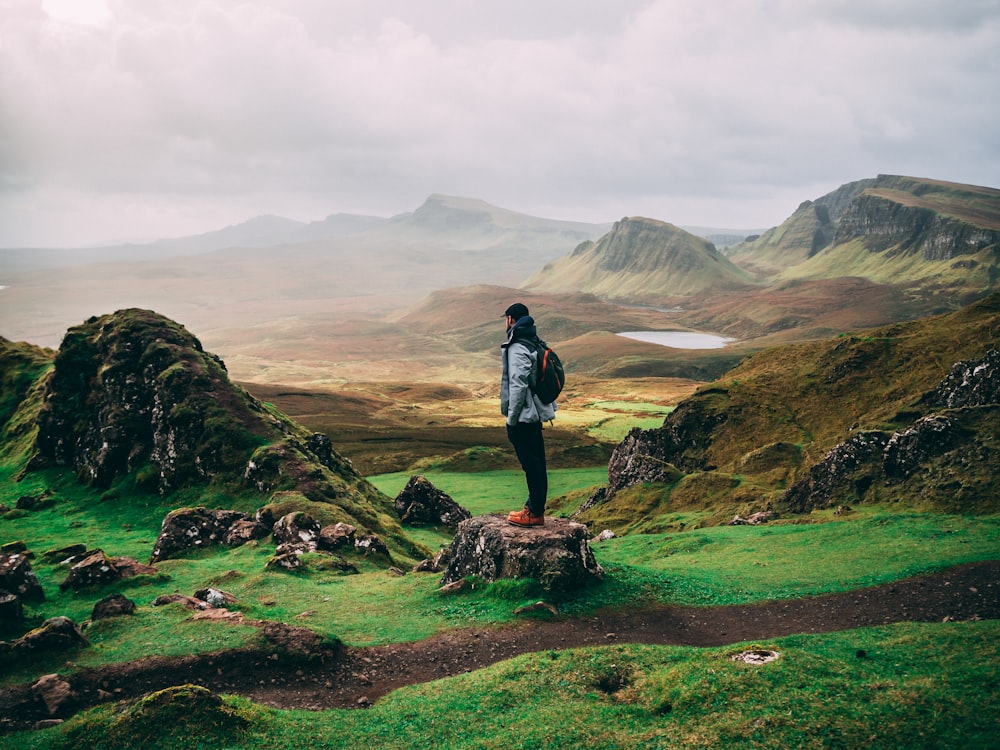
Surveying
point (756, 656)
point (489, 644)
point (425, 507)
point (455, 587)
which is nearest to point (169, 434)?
point (425, 507)

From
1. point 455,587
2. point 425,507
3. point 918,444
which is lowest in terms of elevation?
point 425,507

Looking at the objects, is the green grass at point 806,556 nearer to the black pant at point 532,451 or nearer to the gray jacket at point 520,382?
the black pant at point 532,451

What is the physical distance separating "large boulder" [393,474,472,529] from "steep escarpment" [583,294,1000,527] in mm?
10842

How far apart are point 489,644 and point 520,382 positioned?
6926 millimetres

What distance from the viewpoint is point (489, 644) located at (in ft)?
52.2

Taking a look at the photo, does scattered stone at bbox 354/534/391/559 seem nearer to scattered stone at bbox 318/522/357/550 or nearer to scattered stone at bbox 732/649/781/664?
scattered stone at bbox 318/522/357/550

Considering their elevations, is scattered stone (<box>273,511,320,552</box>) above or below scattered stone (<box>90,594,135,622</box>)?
below

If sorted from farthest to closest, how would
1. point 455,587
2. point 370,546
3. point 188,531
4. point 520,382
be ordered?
1. point 370,546
2. point 188,531
3. point 455,587
4. point 520,382

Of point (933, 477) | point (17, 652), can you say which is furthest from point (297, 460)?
point (933, 477)

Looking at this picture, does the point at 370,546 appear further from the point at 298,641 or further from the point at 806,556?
the point at 806,556

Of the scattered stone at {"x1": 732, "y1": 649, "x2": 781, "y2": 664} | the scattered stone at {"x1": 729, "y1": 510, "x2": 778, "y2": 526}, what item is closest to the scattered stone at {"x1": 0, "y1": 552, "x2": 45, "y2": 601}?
the scattered stone at {"x1": 732, "y1": 649, "x2": 781, "y2": 664}

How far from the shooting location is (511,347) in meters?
17.3

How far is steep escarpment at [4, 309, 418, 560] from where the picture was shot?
1396 inches

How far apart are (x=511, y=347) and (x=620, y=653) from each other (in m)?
8.22
